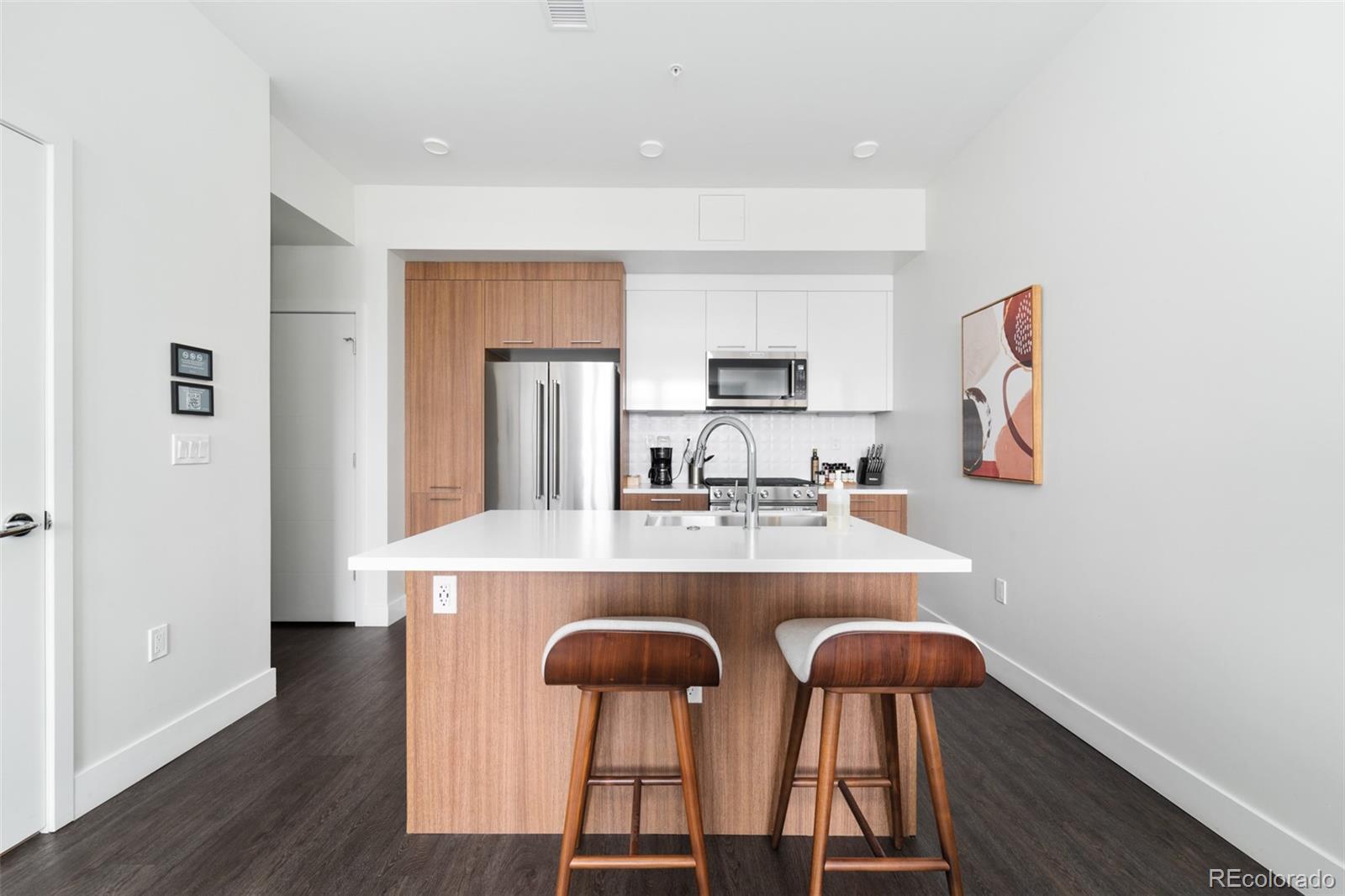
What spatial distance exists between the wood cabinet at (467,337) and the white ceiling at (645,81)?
25.6 inches

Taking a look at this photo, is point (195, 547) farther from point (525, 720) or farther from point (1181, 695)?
point (1181, 695)

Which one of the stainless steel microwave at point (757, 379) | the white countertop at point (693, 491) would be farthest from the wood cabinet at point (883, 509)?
the stainless steel microwave at point (757, 379)

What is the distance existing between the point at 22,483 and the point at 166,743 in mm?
1038

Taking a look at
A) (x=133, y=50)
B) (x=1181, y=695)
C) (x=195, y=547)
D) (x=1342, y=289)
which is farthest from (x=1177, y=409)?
(x=133, y=50)

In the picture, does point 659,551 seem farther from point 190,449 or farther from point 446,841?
point 190,449

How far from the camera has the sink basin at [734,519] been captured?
97.2 inches

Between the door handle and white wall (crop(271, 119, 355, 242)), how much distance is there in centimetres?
Answer: 194

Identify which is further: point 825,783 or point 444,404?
point 444,404

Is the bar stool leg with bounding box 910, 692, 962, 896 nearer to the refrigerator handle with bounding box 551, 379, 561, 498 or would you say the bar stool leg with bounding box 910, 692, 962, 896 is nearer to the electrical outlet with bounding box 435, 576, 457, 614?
the electrical outlet with bounding box 435, 576, 457, 614

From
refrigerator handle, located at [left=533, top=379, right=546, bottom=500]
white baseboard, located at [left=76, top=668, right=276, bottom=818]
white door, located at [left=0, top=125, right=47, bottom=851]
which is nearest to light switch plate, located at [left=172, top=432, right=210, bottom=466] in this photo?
white door, located at [left=0, top=125, right=47, bottom=851]

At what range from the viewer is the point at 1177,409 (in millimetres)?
1896

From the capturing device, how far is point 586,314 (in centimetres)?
402

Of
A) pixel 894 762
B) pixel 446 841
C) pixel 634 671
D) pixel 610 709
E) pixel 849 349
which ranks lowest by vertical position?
pixel 446 841

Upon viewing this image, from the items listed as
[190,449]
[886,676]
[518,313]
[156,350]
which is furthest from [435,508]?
[886,676]
